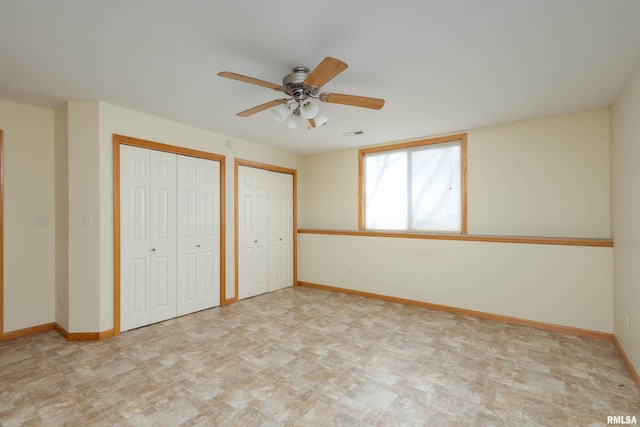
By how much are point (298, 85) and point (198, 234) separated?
8.76 ft

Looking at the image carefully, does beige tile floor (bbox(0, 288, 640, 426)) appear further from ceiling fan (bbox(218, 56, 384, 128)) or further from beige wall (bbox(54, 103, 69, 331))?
ceiling fan (bbox(218, 56, 384, 128))

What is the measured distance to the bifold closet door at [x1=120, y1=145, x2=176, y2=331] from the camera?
3338 mm

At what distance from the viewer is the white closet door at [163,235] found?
3.57 metres

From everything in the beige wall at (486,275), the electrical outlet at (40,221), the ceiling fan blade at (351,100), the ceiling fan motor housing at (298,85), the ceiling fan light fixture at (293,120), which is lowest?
the beige wall at (486,275)

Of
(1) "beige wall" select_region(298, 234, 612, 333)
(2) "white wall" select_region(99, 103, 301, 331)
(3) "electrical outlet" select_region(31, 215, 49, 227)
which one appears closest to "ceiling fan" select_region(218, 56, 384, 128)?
(2) "white wall" select_region(99, 103, 301, 331)

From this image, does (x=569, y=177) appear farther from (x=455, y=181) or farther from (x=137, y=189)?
(x=137, y=189)

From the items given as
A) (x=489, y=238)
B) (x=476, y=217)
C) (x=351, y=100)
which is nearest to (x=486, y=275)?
(x=489, y=238)

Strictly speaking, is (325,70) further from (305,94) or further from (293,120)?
(293,120)

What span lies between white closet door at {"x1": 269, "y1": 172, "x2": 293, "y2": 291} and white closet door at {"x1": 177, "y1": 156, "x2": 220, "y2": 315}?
42.7 inches

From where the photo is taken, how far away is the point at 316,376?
7.80 feet

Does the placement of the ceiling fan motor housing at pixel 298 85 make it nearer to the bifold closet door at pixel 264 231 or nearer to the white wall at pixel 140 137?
the white wall at pixel 140 137

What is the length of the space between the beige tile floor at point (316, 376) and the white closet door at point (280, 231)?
1.71 m

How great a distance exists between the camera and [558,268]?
3.33m

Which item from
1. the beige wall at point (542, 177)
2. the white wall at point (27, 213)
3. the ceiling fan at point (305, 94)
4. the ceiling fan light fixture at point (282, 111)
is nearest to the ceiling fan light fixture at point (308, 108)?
the ceiling fan at point (305, 94)
